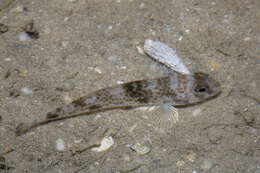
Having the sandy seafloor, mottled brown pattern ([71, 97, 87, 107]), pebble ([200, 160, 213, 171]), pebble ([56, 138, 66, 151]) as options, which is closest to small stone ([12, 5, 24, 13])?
the sandy seafloor

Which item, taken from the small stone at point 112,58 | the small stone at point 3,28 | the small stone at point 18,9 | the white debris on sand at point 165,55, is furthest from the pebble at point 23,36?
the white debris on sand at point 165,55

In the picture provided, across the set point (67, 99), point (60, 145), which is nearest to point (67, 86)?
point (67, 99)

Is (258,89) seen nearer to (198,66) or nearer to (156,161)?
(198,66)

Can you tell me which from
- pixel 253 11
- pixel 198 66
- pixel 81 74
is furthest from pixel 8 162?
pixel 253 11

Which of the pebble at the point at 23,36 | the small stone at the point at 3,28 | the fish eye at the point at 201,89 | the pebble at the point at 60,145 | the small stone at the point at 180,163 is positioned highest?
the small stone at the point at 3,28

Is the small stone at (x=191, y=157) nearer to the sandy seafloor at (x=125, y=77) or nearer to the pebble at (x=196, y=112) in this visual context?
the sandy seafloor at (x=125, y=77)

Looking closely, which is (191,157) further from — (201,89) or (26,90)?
(26,90)
